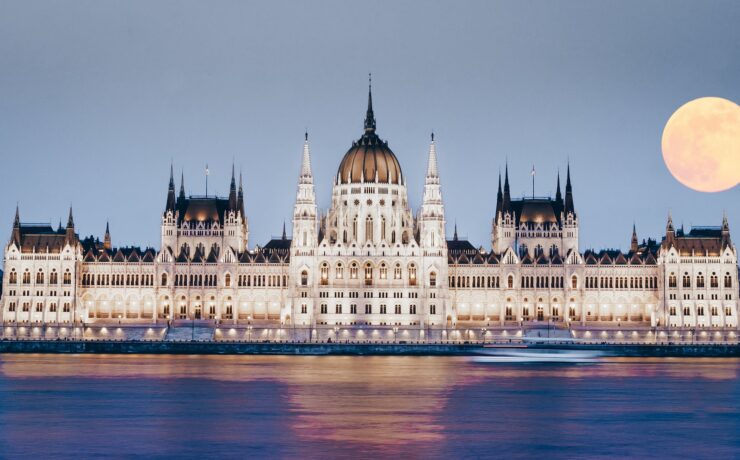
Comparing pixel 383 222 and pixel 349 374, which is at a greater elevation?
pixel 383 222

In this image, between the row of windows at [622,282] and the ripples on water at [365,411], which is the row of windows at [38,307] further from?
the row of windows at [622,282]

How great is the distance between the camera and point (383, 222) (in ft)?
575

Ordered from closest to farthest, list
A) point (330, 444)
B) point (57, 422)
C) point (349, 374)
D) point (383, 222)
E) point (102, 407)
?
point (330, 444) → point (57, 422) → point (102, 407) → point (349, 374) → point (383, 222)

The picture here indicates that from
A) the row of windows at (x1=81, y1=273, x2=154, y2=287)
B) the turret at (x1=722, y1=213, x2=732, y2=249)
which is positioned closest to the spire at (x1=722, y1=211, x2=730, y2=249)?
the turret at (x1=722, y1=213, x2=732, y2=249)

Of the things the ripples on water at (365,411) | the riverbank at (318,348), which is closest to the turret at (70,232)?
the riverbank at (318,348)

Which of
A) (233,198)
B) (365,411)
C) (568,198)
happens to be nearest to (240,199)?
(233,198)

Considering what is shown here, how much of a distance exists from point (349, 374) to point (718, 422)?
38.9 meters

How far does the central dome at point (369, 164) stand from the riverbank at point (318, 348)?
31.9 meters

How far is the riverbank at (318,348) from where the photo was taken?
14712 cm

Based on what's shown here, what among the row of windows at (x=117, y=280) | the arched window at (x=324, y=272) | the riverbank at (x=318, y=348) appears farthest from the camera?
the row of windows at (x=117, y=280)

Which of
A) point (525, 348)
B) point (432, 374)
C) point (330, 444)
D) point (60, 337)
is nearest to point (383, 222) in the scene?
point (525, 348)

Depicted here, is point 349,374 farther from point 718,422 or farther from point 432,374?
point 718,422

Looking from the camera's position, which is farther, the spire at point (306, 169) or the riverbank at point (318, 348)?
the spire at point (306, 169)

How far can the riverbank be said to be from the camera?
14712 cm
